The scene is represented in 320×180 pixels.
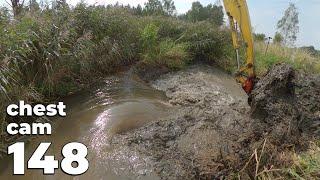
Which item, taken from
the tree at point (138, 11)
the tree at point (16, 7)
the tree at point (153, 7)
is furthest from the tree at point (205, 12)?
the tree at point (16, 7)

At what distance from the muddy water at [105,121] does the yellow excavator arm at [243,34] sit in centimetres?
145

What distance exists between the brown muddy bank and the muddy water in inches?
9.6

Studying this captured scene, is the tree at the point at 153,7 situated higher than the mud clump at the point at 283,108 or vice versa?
the tree at the point at 153,7

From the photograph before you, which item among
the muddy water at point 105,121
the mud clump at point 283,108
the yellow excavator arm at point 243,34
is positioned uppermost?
the yellow excavator arm at point 243,34

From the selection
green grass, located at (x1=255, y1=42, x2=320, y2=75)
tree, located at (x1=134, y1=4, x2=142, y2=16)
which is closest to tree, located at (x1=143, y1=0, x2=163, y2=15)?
tree, located at (x1=134, y1=4, x2=142, y2=16)

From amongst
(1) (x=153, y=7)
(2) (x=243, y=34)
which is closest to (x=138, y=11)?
(1) (x=153, y=7)

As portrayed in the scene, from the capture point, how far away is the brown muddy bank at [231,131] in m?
5.59

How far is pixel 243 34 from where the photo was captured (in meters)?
7.57

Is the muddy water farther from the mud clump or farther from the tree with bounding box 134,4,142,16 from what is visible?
the tree with bounding box 134,4,142,16

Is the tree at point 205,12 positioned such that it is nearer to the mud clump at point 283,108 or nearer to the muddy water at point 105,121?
the muddy water at point 105,121

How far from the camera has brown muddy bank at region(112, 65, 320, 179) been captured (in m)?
5.59

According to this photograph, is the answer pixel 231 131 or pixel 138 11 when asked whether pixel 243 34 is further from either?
pixel 138 11

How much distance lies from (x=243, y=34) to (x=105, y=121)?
8.54 feet

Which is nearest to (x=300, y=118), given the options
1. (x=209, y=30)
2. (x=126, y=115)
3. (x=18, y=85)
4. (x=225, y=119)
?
(x=225, y=119)
